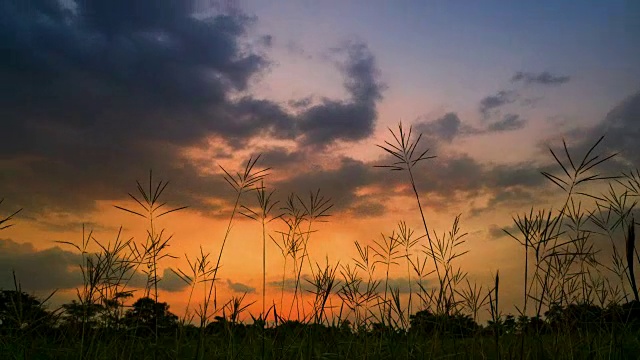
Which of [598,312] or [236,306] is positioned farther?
[598,312]

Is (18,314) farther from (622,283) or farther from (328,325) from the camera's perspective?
(622,283)

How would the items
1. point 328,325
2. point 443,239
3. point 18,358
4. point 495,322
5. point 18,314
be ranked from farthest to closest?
point 443,239, point 328,325, point 18,358, point 18,314, point 495,322

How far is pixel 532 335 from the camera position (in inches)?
198

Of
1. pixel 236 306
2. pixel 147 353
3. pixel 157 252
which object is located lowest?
pixel 147 353

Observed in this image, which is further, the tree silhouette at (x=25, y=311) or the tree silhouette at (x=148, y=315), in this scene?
the tree silhouette at (x=148, y=315)

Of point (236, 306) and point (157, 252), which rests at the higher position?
point (157, 252)

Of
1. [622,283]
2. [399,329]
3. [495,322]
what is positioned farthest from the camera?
[622,283]

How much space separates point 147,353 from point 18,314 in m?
1.42

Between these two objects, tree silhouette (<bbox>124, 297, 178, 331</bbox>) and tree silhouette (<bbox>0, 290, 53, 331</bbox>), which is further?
tree silhouette (<bbox>124, 297, 178, 331</bbox>)

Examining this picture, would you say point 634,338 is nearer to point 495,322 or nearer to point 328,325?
point 328,325

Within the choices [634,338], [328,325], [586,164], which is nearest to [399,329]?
[328,325]

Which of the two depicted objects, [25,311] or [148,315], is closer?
[25,311]

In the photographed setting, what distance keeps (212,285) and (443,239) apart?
2.30 m

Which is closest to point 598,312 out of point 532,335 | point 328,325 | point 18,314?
point 532,335
